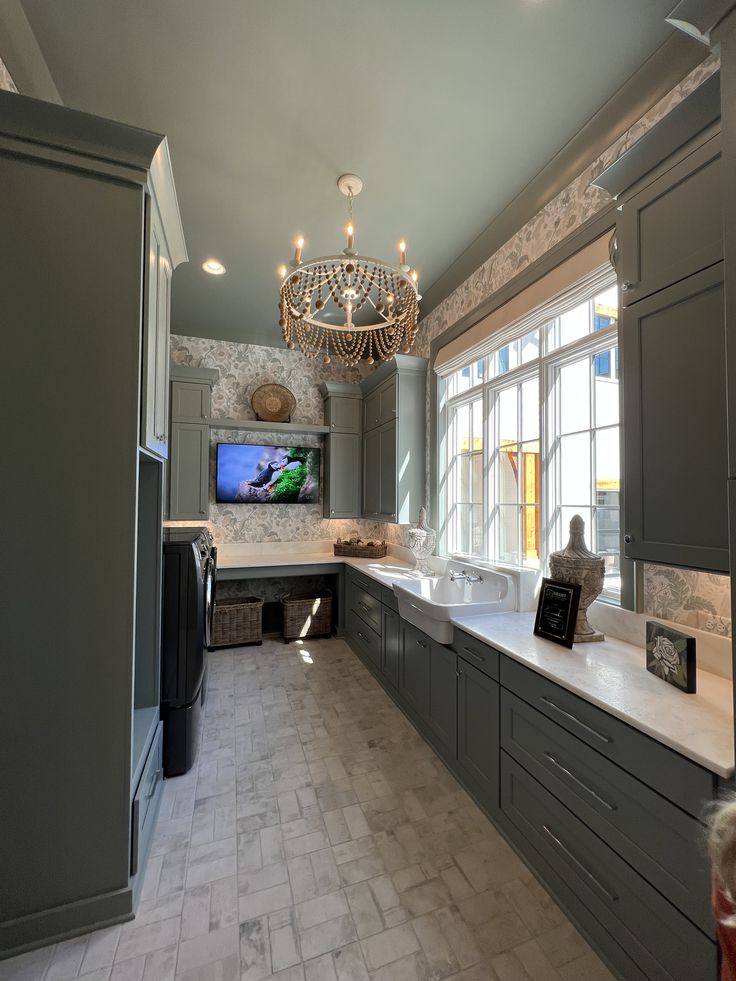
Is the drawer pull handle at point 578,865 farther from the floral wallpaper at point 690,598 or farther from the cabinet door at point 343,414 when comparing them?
the cabinet door at point 343,414

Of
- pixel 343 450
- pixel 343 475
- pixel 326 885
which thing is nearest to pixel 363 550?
pixel 343 475

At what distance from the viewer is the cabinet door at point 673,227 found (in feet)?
3.61

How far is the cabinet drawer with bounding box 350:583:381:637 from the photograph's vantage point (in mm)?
3156

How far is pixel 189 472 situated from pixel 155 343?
98.1 inches

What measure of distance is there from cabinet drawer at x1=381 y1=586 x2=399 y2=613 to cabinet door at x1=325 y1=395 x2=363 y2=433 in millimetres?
2006

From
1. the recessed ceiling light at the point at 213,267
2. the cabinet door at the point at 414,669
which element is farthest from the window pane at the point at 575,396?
the recessed ceiling light at the point at 213,267

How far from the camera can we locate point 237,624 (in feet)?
12.5

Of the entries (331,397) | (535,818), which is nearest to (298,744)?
(535,818)

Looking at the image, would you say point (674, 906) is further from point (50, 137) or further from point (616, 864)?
point (50, 137)

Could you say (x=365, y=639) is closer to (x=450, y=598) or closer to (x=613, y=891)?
(x=450, y=598)

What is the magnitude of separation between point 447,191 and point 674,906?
3.04m

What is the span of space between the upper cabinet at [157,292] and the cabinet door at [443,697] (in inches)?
68.4

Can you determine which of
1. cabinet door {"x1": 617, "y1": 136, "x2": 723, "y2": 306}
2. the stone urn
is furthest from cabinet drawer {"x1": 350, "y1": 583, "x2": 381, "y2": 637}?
cabinet door {"x1": 617, "y1": 136, "x2": 723, "y2": 306}

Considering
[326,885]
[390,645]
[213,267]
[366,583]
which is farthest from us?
[366,583]
